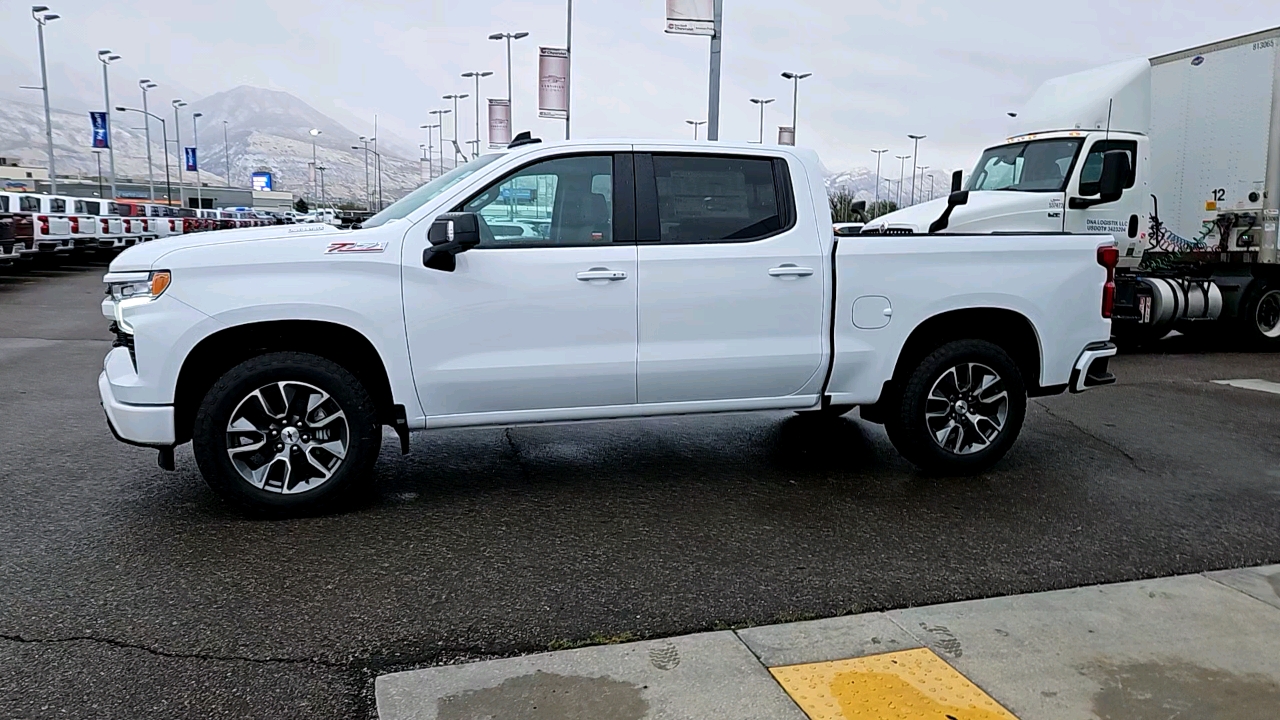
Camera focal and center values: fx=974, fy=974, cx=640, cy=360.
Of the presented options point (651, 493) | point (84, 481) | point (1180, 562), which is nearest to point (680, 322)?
point (651, 493)

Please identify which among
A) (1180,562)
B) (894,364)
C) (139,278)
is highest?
(139,278)

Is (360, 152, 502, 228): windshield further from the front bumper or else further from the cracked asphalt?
the cracked asphalt

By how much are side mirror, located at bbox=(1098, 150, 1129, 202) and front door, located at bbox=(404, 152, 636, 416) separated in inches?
286

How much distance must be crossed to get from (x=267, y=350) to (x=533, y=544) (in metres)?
1.72

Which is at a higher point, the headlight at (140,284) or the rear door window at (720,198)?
the rear door window at (720,198)

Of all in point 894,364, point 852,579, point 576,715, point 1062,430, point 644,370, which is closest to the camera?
point 576,715

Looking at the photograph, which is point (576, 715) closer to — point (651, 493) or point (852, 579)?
point (852, 579)

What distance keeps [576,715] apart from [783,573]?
152cm

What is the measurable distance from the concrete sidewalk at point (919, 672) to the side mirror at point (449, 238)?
2158mm

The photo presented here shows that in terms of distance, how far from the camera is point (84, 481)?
5582 millimetres

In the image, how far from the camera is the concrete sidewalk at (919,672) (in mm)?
3191

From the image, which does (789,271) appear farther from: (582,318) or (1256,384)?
(1256,384)

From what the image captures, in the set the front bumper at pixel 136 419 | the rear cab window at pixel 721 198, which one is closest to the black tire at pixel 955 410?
the rear cab window at pixel 721 198

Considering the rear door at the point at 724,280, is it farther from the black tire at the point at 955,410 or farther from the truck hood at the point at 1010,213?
the truck hood at the point at 1010,213
